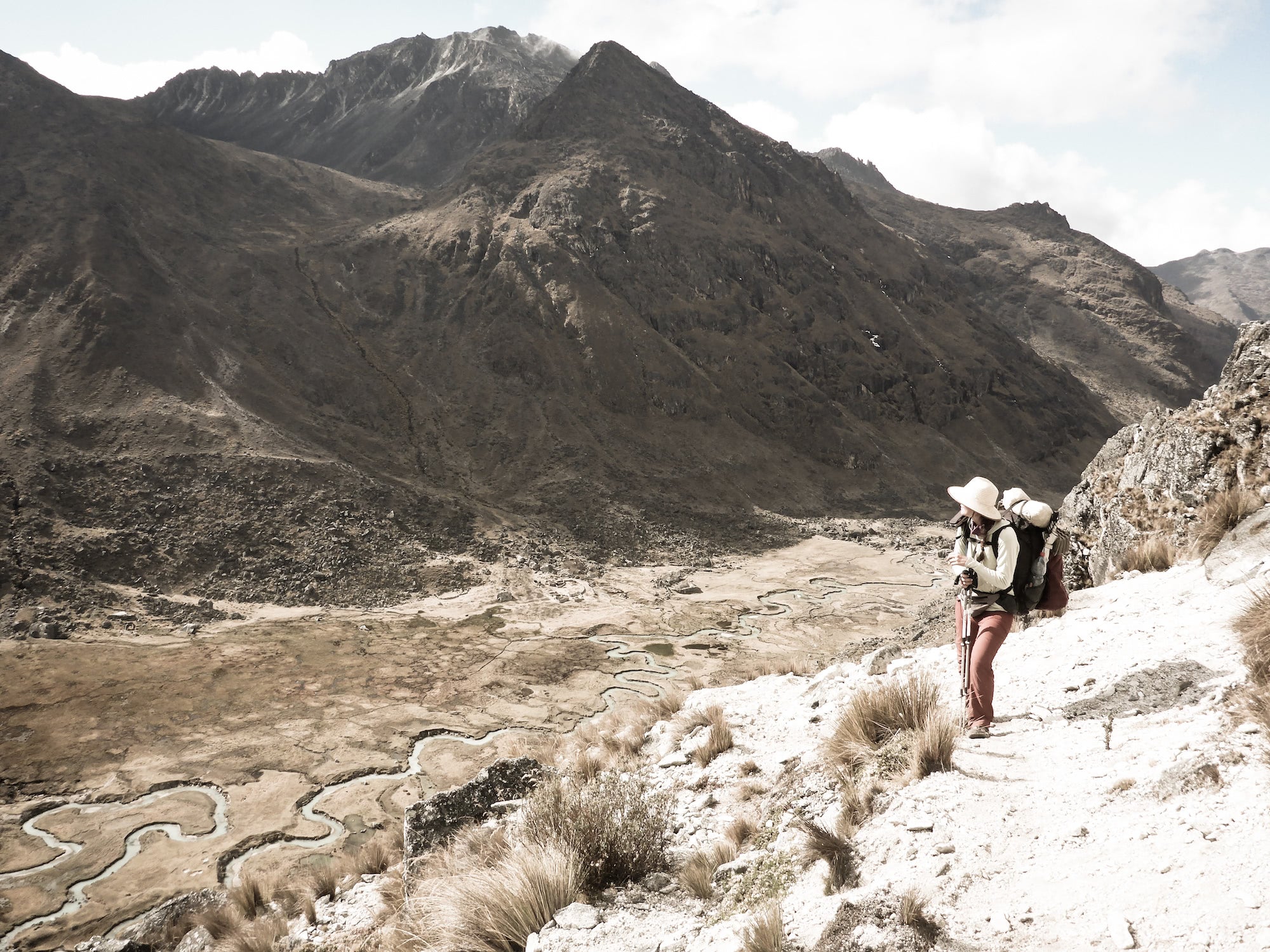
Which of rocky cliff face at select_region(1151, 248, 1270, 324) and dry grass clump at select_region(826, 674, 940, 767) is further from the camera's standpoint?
rocky cliff face at select_region(1151, 248, 1270, 324)

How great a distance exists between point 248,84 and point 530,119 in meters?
66.6

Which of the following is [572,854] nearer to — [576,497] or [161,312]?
[576,497]

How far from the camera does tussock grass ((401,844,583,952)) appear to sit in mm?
3934

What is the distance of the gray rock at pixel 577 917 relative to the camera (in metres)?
3.88

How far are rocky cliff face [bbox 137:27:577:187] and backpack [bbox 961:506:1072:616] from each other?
86773 mm

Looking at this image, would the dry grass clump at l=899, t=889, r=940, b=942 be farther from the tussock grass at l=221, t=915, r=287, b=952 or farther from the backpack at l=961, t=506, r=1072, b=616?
the tussock grass at l=221, t=915, r=287, b=952

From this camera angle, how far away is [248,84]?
103312 mm

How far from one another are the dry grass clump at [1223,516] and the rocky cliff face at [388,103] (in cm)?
8607

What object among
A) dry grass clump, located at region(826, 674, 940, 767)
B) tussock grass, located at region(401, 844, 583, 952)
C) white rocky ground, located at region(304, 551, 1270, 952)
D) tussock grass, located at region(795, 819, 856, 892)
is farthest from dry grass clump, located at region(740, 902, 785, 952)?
dry grass clump, located at region(826, 674, 940, 767)

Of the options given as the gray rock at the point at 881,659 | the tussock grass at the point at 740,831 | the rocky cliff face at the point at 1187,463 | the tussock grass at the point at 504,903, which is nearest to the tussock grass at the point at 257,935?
the tussock grass at the point at 504,903

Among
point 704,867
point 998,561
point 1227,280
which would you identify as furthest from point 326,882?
point 1227,280

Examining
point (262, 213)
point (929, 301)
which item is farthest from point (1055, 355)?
point (262, 213)

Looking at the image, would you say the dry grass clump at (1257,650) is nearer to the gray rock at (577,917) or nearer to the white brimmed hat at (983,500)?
the white brimmed hat at (983,500)

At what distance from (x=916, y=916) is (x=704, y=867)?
1631 millimetres
